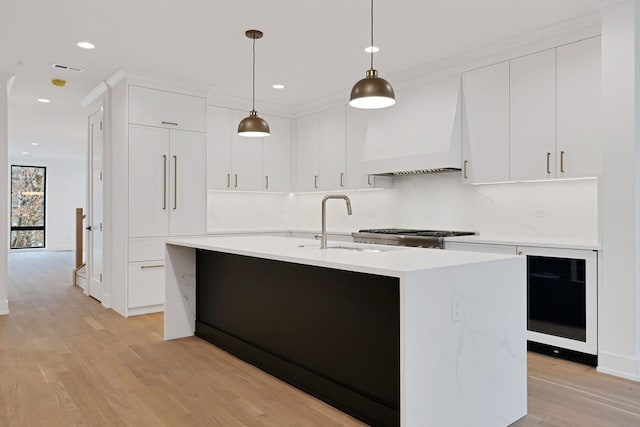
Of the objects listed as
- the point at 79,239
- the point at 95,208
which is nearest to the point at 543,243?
the point at 95,208

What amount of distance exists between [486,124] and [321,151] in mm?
2451

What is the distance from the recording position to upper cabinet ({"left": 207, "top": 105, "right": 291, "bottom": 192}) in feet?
18.7

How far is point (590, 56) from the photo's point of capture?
3430 mm

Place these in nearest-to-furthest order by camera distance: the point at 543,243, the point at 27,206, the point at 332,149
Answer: the point at 543,243
the point at 332,149
the point at 27,206

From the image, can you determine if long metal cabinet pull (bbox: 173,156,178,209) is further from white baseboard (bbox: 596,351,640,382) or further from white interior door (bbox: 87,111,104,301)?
white baseboard (bbox: 596,351,640,382)

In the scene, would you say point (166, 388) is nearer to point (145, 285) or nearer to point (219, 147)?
point (145, 285)

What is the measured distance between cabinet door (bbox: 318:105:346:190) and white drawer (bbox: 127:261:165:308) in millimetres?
2340

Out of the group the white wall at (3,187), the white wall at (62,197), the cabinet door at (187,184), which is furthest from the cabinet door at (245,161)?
the white wall at (62,197)

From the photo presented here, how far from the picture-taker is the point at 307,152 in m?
6.30

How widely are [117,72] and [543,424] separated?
478cm

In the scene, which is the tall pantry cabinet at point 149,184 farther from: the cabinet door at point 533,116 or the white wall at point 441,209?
the cabinet door at point 533,116

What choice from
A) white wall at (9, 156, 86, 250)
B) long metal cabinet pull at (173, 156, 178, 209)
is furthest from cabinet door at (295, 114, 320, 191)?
white wall at (9, 156, 86, 250)

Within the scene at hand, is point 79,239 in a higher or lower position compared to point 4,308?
higher

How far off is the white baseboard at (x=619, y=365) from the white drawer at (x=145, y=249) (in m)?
4.16
